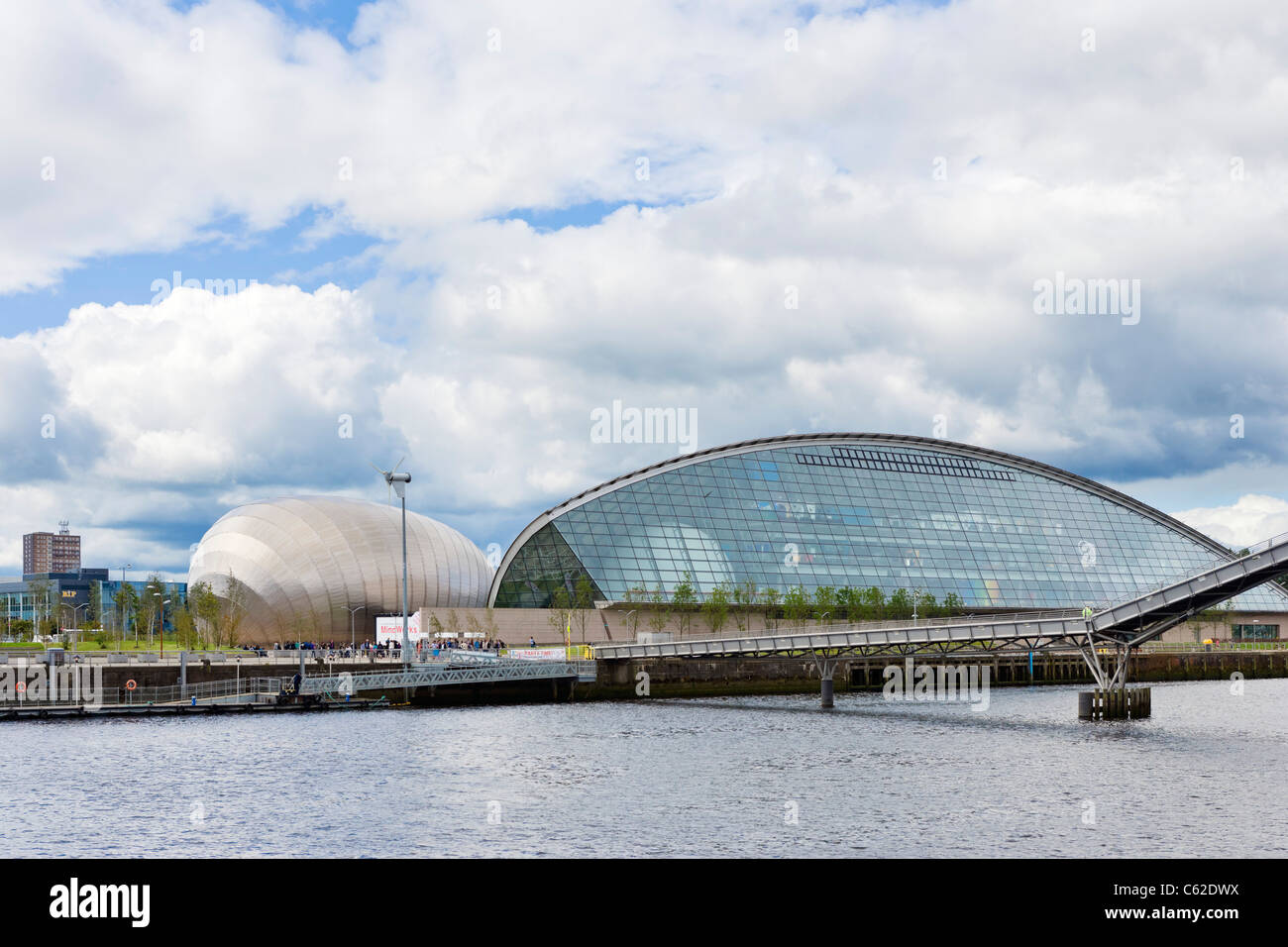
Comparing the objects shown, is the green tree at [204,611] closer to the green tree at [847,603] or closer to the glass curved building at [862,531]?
the glass curved building at [862,531]

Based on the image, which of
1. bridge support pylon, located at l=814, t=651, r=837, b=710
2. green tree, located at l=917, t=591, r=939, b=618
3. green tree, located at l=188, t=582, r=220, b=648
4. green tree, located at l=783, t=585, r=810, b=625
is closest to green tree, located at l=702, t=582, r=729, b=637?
green tree, located at l=783, t=585, r=810, b=625

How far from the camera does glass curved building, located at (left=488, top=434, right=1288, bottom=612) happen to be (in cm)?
12469

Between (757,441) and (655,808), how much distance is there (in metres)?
107

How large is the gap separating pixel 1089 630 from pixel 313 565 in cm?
8655

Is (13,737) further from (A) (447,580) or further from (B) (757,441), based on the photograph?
(B) (757,441)

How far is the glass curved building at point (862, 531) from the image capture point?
12469cm

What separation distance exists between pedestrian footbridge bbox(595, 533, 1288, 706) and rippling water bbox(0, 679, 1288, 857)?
471 centimetres

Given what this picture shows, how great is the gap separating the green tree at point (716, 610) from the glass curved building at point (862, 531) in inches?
202

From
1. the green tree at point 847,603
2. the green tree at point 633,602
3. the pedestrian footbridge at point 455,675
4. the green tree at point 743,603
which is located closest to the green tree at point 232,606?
the green tree at point 633,602

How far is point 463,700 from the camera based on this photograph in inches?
3103

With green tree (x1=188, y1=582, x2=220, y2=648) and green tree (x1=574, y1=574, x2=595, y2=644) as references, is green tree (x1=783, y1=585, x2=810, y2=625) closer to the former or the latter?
green tree (x1=574, y1=574, x2=595, y2=644)

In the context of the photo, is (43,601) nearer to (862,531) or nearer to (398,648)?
(398,648)
